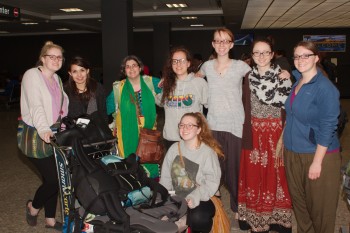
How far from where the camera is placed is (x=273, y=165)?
312 cm

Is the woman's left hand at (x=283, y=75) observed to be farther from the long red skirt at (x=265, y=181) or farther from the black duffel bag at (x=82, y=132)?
the black duffel bag at (x=82, y=132)

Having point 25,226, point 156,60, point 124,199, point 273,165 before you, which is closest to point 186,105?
point 273,165

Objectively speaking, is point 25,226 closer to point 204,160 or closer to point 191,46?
point 204,160

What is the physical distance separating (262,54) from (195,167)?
3.19 feet

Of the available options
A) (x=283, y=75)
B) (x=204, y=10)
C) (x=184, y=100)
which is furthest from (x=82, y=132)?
(x=204, y=10)

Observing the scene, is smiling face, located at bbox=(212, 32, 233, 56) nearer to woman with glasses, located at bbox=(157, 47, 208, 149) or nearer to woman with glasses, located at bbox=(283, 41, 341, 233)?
woman with glasses, located at bbox=(157, 47, 208, 149)

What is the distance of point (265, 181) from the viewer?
10.4ft

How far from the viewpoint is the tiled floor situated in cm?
376

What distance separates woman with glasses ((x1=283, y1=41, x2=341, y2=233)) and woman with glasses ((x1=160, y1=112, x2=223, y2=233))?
55 cm

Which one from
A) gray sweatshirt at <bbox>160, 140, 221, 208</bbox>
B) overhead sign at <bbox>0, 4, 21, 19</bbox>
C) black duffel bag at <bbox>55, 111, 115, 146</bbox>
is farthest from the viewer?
overhead sign at <bbox>0, 4, 21, 19</bbox>

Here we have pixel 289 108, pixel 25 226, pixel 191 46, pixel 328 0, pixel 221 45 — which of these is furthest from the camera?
pixel 191 46

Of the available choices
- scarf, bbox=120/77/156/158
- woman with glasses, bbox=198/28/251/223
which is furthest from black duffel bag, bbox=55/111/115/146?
woman with glasses, bbox=198/28/251/223

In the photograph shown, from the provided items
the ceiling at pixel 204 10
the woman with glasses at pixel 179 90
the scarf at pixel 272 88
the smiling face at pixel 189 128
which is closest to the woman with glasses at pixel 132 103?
the woman with glasses at pixel 179 90

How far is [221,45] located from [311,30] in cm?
1568
